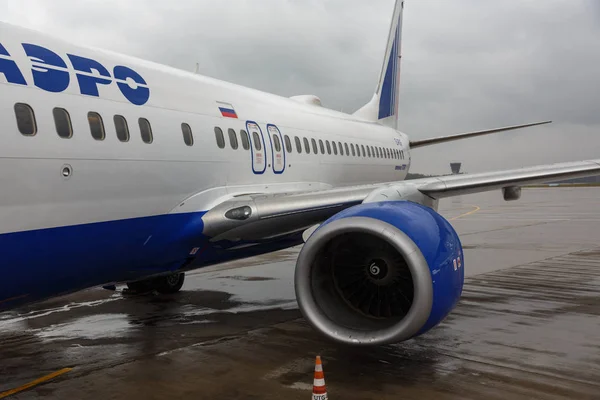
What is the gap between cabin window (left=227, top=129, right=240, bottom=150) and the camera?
8.05 meters


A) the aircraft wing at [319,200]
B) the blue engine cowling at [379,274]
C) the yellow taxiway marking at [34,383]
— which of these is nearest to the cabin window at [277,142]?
the aircraft wing at [319,200]

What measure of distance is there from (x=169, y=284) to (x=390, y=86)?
9.74m

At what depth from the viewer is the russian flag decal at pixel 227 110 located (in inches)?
321

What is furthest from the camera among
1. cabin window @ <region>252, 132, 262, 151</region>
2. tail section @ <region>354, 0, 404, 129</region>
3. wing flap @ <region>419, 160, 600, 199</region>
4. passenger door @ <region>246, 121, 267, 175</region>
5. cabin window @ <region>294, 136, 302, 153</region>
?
tail section @ <region>354, 0, 404, 129</region>

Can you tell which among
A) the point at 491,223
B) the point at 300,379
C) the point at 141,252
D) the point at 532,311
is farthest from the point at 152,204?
the point at 491,223

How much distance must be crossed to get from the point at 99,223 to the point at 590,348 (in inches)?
228

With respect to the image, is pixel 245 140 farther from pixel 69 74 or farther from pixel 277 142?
pixel 69 74

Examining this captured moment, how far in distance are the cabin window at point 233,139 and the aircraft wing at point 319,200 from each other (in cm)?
78

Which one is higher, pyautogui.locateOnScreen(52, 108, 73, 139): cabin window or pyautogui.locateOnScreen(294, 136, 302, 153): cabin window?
pyautogui.locateOnScreen(52, 108, 73, 139): cabin window

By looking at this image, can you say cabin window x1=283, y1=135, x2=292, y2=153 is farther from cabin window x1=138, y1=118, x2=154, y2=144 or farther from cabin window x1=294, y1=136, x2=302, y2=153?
cabin window x1=138, y1=118, x2=154, y2=144

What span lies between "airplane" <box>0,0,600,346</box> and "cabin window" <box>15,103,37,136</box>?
1 cm

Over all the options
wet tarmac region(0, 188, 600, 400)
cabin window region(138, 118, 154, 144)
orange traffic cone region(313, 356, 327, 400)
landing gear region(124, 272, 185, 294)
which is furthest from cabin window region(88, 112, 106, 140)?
landing gear region(124, 272, 185, 294)

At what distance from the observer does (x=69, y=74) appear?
5879mm

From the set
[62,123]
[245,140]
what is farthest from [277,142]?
[62,123]
